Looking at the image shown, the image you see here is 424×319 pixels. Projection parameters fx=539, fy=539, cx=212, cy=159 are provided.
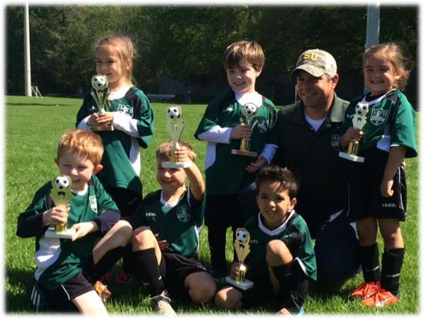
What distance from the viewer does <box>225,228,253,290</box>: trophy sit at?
316 centimetres

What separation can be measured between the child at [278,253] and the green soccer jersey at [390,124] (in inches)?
23.4

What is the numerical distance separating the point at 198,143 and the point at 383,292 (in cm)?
770

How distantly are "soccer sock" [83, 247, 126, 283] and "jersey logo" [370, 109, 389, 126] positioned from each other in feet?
5.84

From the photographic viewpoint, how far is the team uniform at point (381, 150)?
11.0ft

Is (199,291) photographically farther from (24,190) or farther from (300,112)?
(24,190)

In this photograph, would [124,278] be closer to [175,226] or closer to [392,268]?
[175,226]

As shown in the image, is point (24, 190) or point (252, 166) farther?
point (24, 190)

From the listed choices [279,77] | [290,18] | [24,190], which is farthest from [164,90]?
[24,190]

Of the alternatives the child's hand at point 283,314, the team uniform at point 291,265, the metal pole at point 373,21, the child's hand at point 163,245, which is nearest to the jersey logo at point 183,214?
the child's hand at point 163,245

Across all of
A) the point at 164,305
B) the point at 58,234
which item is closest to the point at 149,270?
the point at 164,305

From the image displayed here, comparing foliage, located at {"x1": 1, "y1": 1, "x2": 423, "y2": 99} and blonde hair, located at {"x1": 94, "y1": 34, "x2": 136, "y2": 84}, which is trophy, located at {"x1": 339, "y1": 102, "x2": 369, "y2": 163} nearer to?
blonde hair, located at {"x1": 94, "y1": 34, "x2": 136, "y2": 84}

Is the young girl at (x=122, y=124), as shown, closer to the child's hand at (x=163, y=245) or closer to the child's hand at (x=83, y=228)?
the child's hand at (x=163, y=245)

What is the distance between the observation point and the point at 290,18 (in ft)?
121

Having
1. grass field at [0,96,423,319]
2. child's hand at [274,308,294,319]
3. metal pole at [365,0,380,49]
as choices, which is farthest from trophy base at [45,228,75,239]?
metal pole at [365,0,380,49]
